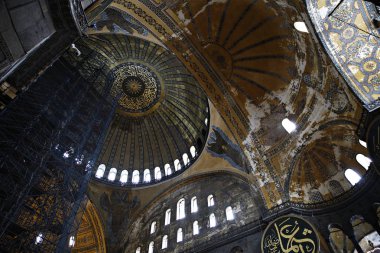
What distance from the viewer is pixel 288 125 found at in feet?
32.3

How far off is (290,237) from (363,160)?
11.2 feet

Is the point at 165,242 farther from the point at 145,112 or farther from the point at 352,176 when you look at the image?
the point at 352,176

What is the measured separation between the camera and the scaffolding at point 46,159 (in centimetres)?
715

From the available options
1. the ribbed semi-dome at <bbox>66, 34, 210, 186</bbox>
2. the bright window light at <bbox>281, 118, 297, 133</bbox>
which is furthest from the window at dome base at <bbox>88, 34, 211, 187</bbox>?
the bright window light at <bbox>281, 118, 297, 133</bbox>

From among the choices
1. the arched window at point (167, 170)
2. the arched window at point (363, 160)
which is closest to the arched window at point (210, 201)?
the arched window at point (167, 170)

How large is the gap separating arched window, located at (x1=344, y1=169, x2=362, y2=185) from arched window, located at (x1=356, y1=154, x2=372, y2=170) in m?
0.40

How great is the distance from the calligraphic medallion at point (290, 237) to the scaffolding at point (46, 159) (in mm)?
6077

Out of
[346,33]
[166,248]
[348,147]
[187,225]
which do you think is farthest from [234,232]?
[346,33]

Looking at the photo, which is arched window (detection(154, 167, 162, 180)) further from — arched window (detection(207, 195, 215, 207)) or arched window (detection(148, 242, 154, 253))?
arched window (detection(207, 195, 215, 207))

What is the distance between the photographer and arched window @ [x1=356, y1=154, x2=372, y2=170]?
318 inches

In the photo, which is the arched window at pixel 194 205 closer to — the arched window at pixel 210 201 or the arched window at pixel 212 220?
the arched window at pixel 210 201

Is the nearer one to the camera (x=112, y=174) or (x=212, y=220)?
(x=212, y=220)

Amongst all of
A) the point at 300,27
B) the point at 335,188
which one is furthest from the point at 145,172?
the point at 300,27

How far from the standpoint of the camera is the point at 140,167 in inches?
608
